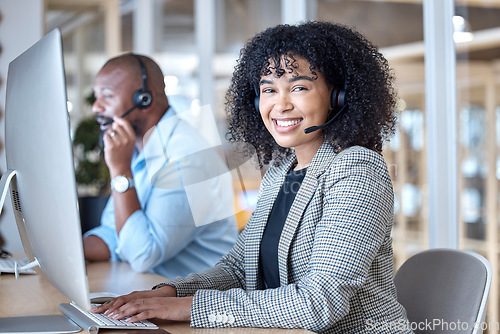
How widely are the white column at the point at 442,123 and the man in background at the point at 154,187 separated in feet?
2.55

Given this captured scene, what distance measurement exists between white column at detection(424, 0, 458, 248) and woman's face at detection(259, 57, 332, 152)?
87cm

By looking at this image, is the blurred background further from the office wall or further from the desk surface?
the desk surface

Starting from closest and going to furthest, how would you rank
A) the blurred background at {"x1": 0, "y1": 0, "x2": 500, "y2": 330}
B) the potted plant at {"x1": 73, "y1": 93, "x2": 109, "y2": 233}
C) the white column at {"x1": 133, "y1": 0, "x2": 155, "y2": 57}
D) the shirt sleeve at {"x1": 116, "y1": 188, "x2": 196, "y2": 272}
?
the shirt sleeve at {"x1": 116, "y1": 188, "x2": 196, "y2": 272}, the blurred background at {"x1": 0, "y1": 0, "x2": 500, "y2": 330}, the potted plant at {"x1": 73, "y1": 93, "x2": 109, "y2": 233}, the white column at {"x1": 133, "y1": 0, "x2": 155, "y2": 57}

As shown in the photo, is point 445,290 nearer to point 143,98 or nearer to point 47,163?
point 47,163

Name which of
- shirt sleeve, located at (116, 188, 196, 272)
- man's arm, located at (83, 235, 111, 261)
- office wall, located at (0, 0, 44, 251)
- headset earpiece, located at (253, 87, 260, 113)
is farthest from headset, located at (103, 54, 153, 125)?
office wall, located at (0, 0, 44, 251)

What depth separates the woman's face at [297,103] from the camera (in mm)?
1435

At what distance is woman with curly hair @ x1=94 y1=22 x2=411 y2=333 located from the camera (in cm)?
117

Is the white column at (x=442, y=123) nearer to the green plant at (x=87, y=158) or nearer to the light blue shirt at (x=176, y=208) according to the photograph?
the light blue shirt at (x=176, y=208)

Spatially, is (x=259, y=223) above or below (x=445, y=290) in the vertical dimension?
above

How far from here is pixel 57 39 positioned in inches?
35.6

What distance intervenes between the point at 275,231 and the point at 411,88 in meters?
1.32

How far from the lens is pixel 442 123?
219 centimetres

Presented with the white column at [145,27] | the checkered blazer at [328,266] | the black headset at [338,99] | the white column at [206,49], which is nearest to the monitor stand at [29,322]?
→ the checkered blazer at [328,266]

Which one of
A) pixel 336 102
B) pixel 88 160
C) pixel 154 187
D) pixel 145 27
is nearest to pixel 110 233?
pixel 154 187
